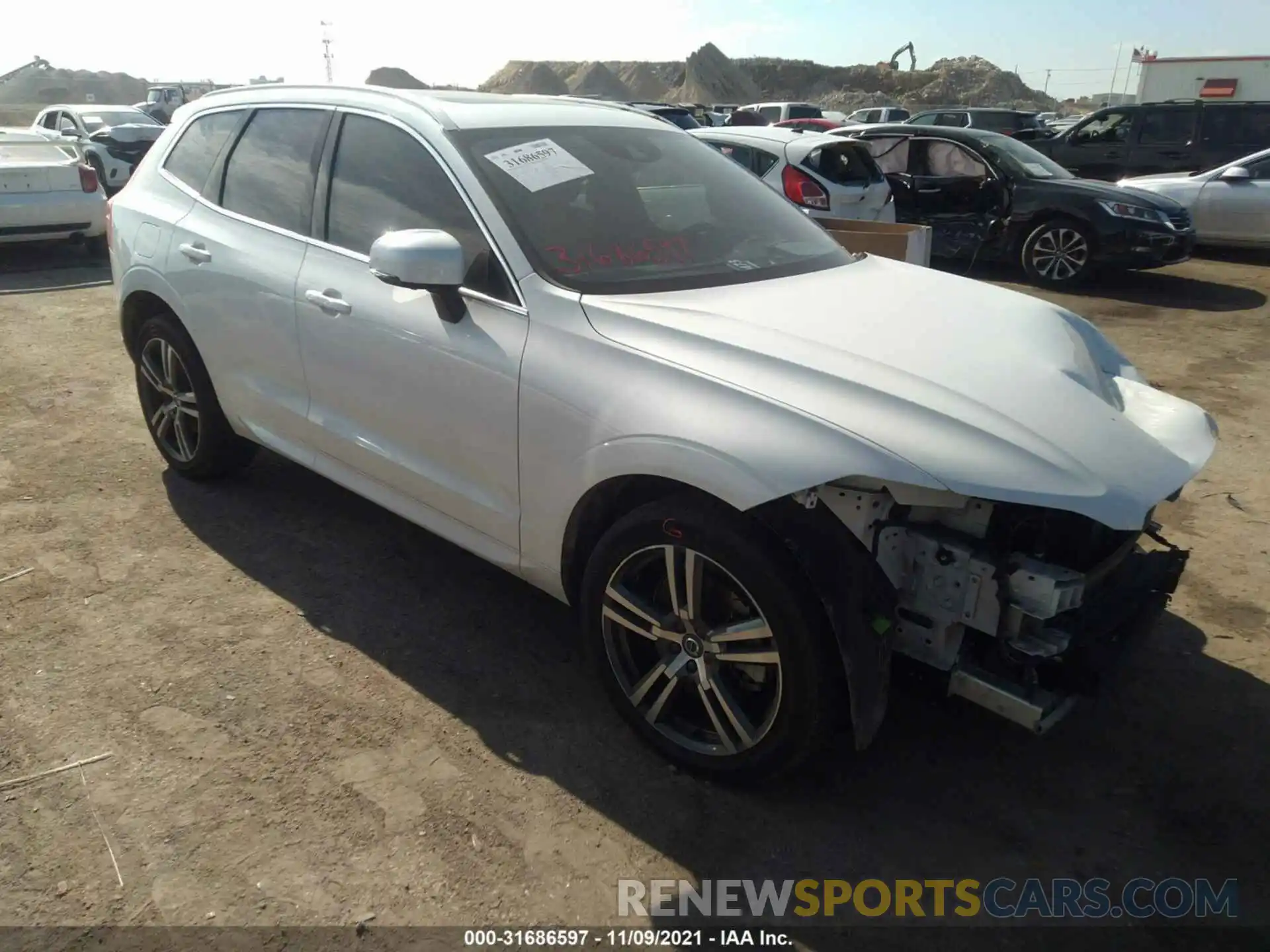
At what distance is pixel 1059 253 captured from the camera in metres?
9.76

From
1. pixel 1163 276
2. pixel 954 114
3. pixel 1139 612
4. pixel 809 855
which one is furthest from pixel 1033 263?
pixel 954 114

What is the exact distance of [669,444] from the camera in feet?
7.88

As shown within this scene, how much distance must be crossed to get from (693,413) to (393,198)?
151 cm

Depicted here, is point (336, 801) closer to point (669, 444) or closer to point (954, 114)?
point (669, 444)

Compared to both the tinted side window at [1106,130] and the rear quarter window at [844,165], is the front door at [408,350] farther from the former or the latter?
the tinted side window at [1106,130]

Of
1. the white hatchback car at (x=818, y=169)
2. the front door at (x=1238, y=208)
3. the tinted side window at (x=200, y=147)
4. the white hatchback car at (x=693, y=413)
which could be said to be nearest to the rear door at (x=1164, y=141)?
the front door at (x=1238, y=208)

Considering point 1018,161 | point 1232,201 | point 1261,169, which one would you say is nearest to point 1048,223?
point 1018,161

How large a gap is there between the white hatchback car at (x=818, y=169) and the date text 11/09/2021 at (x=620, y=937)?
284 inches

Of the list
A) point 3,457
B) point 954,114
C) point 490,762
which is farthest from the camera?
point 954,114

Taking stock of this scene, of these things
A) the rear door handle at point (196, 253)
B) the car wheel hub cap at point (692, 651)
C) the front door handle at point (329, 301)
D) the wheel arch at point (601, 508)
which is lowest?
the car wheel hub cap at point (692, 651)

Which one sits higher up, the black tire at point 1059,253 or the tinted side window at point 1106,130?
the tinted side window at point 1106,130

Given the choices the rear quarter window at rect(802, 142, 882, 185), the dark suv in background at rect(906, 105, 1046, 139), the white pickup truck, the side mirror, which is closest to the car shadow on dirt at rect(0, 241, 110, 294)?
the white pickup truck

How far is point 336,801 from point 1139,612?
90.2 inches

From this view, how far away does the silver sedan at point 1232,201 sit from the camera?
11094 millimetres
